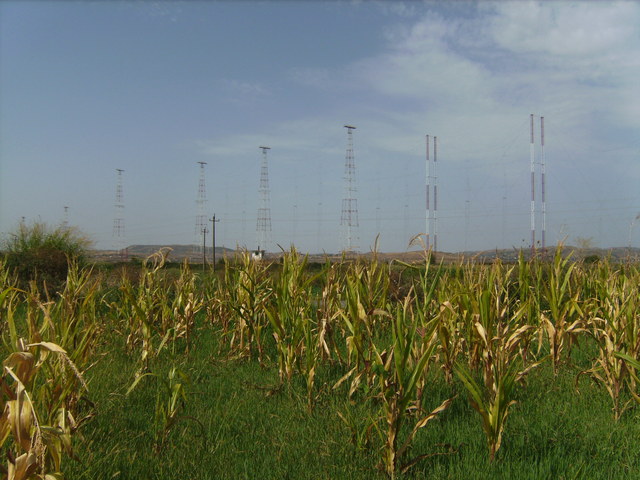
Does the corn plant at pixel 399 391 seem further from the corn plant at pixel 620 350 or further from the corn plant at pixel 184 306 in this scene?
the corn plant at pixel 184 306

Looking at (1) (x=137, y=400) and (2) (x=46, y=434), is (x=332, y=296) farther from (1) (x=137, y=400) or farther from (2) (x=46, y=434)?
(2) (x=46, y=434)

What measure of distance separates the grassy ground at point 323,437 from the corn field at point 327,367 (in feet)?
0.08

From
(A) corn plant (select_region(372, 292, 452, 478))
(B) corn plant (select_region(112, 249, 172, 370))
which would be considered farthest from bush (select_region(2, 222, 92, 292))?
(A) corn plant (select_region(372, 292, 452, 478))

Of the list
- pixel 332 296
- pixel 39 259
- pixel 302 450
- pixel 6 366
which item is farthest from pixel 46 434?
pixel 39 259

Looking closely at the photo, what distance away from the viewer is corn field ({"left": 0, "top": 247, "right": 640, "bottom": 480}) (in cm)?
276

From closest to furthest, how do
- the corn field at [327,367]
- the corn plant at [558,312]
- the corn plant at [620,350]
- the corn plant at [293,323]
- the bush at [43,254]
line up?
the corn field at [327,367]
the corn plant at [620,350]
the corn plant at [293,323]
the corn plant at [558,312]
the bush at [43,254]

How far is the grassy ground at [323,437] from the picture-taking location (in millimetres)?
2854

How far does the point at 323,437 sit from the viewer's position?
3.29m

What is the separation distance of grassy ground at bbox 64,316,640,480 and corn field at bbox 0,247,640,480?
2 centimetres

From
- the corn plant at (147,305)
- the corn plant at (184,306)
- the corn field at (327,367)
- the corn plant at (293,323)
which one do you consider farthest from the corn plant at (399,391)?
the corn plant at (184,306)

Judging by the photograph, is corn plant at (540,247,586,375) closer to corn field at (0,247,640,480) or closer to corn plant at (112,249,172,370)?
corn field at (0,247,640,480)

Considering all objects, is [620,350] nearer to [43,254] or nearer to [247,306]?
[247,306]

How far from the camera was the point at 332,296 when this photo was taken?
16.7ft

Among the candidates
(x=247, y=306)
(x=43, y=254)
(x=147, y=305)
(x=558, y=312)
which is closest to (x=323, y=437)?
(x=247, y=306)
